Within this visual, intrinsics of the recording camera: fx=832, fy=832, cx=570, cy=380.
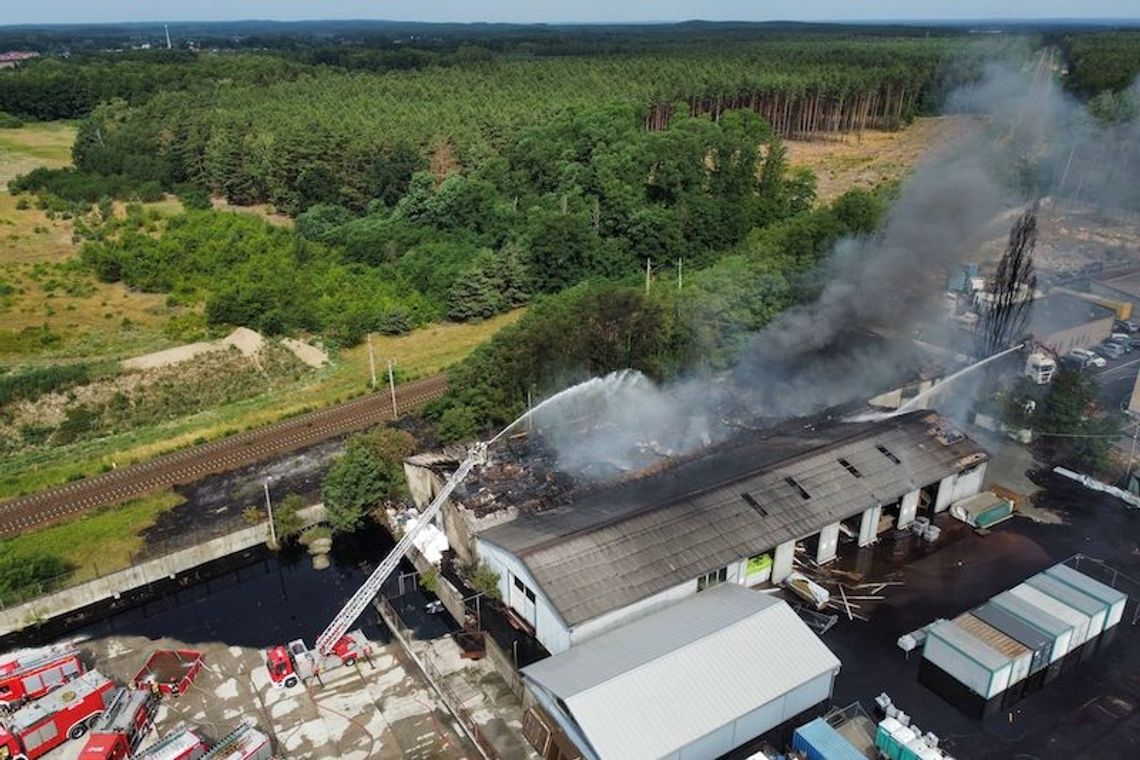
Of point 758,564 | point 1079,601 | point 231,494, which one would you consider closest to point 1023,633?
point 1079,601

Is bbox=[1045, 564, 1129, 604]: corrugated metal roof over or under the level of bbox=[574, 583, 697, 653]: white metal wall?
over

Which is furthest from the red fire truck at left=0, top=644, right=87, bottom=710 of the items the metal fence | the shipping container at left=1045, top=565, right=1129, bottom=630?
the metal fence

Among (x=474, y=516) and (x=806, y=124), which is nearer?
(x=474, y=516)

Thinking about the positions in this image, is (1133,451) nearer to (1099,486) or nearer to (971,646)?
(1099,486)

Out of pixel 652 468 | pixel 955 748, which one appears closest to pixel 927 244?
pixel 652 468

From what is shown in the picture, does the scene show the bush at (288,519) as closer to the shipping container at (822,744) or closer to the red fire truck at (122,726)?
the red fire truck at (122,726)

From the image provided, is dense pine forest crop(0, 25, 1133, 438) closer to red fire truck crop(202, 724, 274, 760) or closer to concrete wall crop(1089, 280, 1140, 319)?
red fire truck crop(202, 724, 274, 760)

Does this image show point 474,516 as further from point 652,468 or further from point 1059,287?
point 1059,287

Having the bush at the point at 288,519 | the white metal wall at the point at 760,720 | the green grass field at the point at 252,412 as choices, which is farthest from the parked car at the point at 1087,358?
the bush at the point at 288,519
